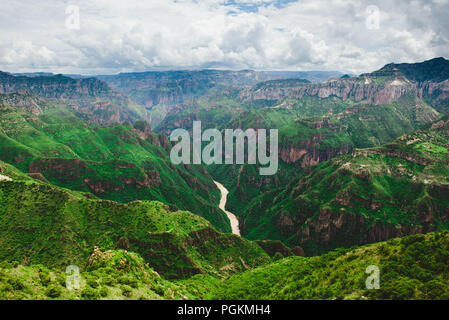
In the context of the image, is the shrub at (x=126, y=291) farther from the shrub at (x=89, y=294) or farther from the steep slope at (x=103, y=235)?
the steep slope at (x=103, y=235)

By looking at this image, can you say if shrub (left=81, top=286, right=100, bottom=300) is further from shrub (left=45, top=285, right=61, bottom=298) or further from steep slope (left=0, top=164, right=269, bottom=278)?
steep slope (left=0, top=164, right=269, bottom=278)

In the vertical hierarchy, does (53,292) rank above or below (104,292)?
above

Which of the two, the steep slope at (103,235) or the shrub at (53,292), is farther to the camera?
the steep slope at (103,235)

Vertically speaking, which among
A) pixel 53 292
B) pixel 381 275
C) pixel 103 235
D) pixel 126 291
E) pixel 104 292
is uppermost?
pixel 53 292

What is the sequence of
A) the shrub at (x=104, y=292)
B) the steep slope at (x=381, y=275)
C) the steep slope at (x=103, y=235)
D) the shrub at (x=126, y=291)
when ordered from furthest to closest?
the steep slope at (x=103, y=235) < the shrub at (x=126, y=291) < the steep slope at (x=381, y=275) < the shrub at (x=104, y=292)

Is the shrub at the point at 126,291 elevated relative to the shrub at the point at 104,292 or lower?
lower

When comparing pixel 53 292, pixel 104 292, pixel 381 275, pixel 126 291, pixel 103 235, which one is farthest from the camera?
pixel 103 235

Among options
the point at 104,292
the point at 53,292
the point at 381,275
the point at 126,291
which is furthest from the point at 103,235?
the point at 381,275

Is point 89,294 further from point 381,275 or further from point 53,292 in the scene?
point 381,275

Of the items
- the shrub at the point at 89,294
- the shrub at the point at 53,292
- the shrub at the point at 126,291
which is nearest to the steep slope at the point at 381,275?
the shrub at the point at 126,291

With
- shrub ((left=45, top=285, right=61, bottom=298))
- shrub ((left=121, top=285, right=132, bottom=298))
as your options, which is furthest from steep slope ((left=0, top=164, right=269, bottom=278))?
shrub ((left=45, top=285, right=61, bottom=298))
